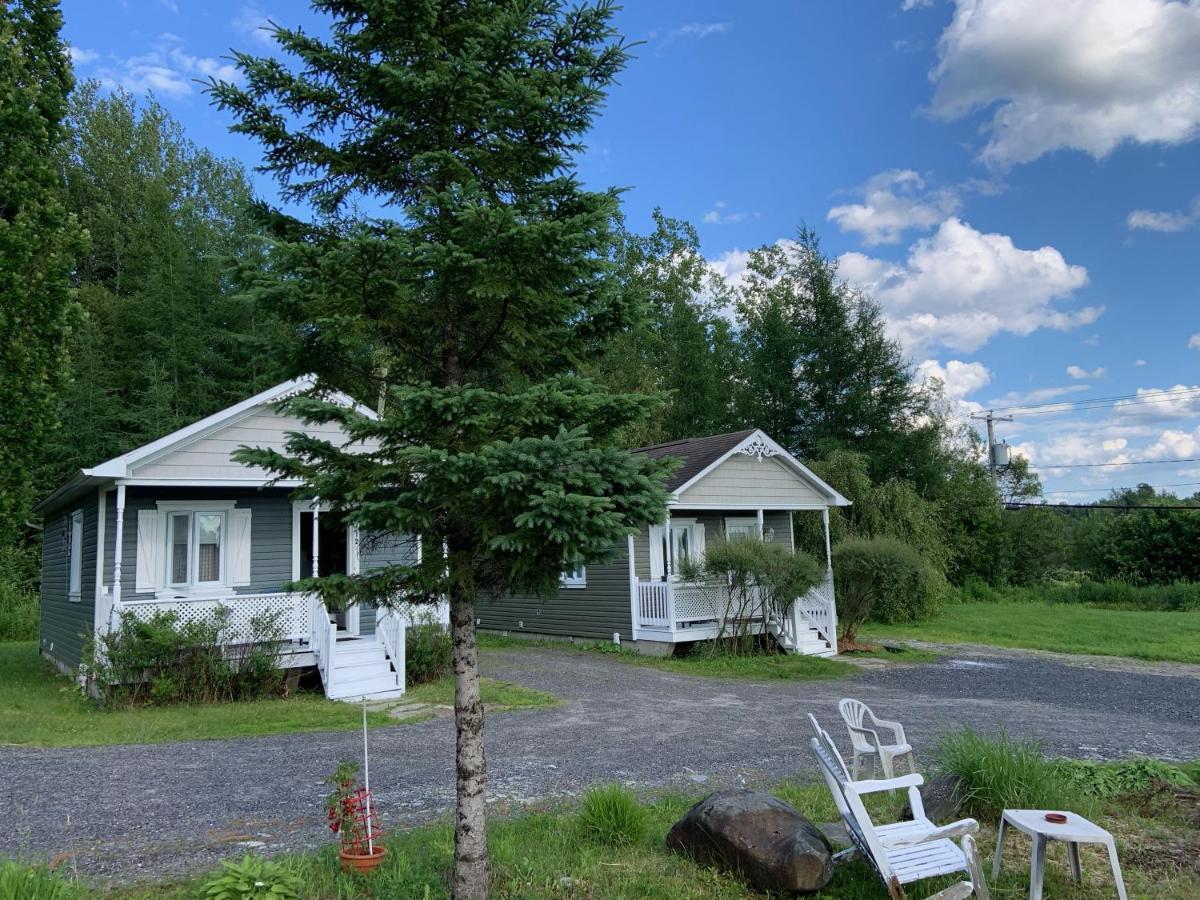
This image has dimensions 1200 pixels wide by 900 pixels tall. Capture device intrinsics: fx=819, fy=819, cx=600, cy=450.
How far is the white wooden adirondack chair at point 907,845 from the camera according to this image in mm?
3811

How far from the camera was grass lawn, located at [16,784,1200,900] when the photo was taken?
167 inches

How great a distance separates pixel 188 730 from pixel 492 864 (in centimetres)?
665

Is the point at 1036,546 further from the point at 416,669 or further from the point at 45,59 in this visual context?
the point at 45,59

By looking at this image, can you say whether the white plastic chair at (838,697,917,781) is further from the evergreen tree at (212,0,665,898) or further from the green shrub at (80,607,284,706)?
the green shrub at (80,607,284,706)

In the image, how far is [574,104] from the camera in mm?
4723

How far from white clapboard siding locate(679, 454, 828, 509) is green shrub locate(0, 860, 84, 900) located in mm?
13325

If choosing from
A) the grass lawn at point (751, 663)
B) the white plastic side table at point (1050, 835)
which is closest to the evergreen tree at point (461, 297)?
the white plastic side table at point (1050, 835)

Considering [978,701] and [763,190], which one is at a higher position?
[763,190]

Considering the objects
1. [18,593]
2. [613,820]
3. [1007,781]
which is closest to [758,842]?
[613,820]

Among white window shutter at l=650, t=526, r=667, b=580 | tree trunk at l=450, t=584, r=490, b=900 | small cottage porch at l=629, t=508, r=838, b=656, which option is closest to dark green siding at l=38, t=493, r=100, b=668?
tree trunk at l=450, t=584, r=490, b=900

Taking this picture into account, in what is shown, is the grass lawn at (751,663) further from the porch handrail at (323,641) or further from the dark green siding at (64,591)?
the dark green siding at (64,591)

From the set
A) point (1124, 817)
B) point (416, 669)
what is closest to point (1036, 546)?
point (416, 669)

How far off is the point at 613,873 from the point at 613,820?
49cm

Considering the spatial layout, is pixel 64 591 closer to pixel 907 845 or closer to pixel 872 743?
pixel 872 743
